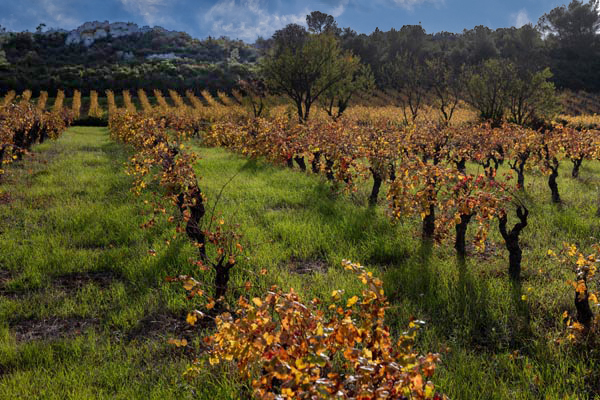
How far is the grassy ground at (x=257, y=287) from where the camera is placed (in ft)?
11.1

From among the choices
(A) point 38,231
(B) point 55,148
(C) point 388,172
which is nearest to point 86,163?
(B) point 55,148

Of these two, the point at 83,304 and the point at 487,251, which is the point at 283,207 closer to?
the point at 487,251

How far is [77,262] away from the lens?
19.2 ft

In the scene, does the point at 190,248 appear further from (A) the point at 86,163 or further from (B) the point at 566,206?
(A) the point at 86,163

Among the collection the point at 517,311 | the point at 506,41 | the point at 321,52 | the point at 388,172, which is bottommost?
the point at 517,311

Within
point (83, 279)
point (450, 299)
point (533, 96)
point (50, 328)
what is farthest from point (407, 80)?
point (50, 328)

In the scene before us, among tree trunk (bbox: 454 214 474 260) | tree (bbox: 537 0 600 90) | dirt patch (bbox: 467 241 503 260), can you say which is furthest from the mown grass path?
tree (bbox: 537 0 600 90)

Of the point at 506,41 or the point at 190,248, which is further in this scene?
the point at 506,41

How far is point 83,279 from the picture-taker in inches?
217

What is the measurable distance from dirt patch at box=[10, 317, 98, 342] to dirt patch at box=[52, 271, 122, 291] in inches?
28.9

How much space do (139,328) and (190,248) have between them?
2.03 m

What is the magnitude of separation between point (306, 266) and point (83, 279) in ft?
11.1

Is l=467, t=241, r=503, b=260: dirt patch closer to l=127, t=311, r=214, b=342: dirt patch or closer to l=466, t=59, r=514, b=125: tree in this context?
l=127, t=311, r=214, b=342: dirt patch

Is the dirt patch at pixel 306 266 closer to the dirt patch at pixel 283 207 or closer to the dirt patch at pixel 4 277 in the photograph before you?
the dirt patch at pixel 283 207
